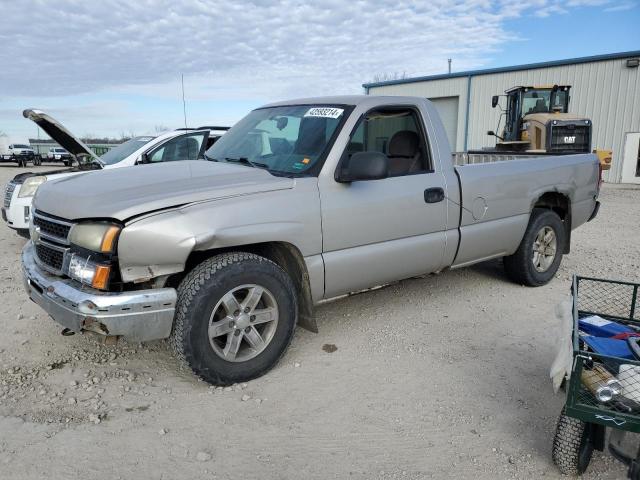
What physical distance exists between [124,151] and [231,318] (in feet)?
17.7

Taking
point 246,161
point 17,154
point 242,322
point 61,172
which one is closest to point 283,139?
point 246,161

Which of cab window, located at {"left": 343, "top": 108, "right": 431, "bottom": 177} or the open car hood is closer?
cab window, located at {"left": 343, "top": 108, "right": 431, "bottom": 177}

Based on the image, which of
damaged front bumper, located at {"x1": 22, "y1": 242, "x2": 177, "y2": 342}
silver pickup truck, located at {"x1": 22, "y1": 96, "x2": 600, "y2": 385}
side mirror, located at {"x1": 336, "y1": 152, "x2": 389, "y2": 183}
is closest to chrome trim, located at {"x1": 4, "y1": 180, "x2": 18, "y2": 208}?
silver pickup truck, located at {"x1": 22, "y1": 96, "x2": 600, "y2": 385}

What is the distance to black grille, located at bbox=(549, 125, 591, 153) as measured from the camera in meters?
13.6

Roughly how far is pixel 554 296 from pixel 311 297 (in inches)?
118

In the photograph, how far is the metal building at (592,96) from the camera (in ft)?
59.3

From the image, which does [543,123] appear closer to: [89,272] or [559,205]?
[559,205]

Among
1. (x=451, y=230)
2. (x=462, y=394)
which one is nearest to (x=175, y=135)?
(x=451, y=230)

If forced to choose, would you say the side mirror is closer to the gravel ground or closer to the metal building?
the gravel ground

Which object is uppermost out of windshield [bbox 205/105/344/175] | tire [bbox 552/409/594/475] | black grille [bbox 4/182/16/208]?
windshield [bbox 205/105/344/175]

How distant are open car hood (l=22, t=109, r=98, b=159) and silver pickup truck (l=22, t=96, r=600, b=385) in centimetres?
183

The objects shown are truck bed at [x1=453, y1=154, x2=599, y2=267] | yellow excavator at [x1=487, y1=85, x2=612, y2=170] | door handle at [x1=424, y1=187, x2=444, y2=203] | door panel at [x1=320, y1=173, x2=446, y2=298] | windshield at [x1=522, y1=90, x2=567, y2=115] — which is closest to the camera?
door panel at [x1=320, y1=173, x2=446, y2=298]

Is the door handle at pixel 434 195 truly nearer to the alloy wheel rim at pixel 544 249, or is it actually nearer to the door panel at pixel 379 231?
the door panel at pixel 379 231

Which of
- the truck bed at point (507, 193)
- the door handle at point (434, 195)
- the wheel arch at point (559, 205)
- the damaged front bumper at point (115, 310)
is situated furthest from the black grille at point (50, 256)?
the wheel arch at point (559, 205)
